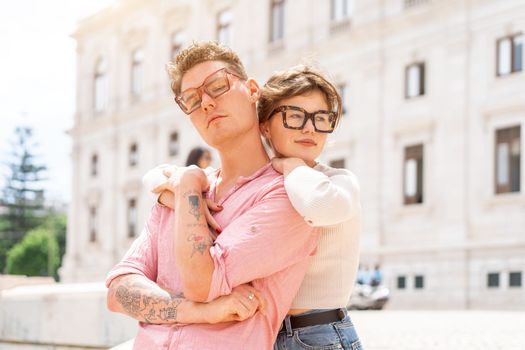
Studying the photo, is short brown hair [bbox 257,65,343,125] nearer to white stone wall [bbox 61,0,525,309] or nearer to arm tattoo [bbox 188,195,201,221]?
arm tattoo [bbox 188,195,201,221]

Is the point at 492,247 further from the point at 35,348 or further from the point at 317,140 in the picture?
the point at 317,140

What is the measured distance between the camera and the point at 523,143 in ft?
63.0

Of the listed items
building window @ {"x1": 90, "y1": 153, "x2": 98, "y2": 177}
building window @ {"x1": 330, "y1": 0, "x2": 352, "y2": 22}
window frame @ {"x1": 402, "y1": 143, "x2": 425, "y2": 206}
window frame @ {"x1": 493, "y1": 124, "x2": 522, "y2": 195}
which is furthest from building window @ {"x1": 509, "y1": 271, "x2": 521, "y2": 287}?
building window @ {"x1": 90, "y1": 153, "x2": 98, "y2": 177}

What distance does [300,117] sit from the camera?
237 centimetres

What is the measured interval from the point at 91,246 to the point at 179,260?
34041 millimetres

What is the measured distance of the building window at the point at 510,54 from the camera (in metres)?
19.5

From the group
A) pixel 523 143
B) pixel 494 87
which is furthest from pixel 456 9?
pixel 523 143

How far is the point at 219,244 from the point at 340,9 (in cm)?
2327

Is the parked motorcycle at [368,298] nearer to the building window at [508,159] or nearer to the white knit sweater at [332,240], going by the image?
the building window at [508,159]

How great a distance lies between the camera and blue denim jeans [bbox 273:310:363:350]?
2311mm

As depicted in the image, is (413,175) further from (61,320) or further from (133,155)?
(61,320)

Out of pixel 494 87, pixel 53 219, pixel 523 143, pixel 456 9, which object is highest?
pixel 456 9

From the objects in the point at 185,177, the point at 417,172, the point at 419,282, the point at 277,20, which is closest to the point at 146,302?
the point at 185,177

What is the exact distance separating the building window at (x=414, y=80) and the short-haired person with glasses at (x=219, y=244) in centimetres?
1975
